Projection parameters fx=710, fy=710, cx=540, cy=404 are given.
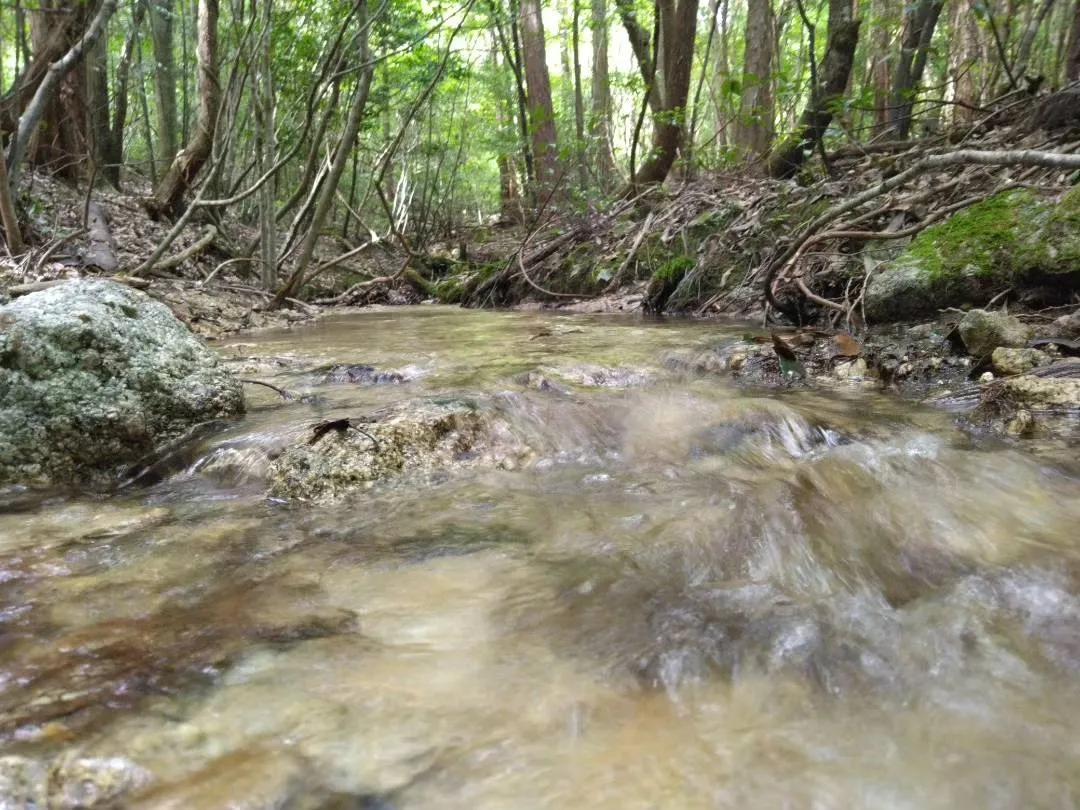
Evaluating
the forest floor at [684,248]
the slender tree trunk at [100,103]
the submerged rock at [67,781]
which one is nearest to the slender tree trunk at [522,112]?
the forest floor at [684,248]

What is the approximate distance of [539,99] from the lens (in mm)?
11430

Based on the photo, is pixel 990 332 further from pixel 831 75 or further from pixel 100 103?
pixel 100 103

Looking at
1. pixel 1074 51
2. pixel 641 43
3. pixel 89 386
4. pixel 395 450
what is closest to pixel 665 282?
pixel 1074 51

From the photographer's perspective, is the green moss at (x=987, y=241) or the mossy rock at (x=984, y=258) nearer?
the mossy rock at (x=984, y=258)

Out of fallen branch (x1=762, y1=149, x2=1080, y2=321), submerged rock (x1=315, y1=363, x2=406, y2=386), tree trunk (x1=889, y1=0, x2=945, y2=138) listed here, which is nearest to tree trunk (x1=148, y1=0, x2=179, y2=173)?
submerged rock (x1=315, y1=363, x2=406, y2=386)

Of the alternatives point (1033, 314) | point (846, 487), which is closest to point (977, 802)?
point (846, 487)

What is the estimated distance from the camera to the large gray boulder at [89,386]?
2461 mm

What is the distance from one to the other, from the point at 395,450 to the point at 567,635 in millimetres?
1206

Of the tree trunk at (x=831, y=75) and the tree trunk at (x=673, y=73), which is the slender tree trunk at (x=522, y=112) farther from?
the tree trunk at (x=831, y=75)

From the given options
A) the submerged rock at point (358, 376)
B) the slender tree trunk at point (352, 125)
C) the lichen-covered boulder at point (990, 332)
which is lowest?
the submerged rock at point (358, 376)

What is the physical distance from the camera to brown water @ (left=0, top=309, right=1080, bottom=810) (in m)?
1.09

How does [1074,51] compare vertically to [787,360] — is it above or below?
above

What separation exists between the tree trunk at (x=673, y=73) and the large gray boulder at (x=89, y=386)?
7.26 m

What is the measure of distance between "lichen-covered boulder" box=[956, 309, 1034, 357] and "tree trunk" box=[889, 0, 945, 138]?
3.95 metres
